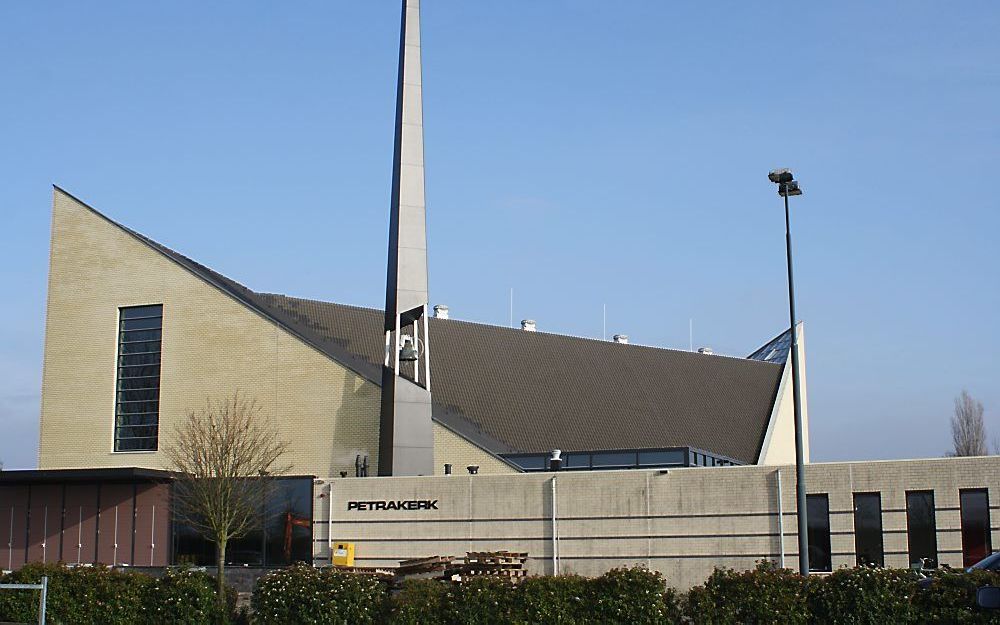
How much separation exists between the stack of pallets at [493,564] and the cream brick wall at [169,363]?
385 inches

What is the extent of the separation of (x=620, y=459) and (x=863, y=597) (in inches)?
727

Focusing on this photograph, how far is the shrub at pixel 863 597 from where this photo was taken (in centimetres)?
2173

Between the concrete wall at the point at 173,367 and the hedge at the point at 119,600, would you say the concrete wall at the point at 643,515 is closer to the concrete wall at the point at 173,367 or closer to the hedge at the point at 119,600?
the concrete wall at the point at 173,367

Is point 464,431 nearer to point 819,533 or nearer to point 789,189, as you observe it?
point 819,533

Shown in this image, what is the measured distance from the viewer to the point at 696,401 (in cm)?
6216

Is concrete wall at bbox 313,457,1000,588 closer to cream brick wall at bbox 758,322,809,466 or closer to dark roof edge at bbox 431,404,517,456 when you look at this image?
dark roof edge at bbox 431,404,517,456

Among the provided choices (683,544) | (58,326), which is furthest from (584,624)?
(58,326)

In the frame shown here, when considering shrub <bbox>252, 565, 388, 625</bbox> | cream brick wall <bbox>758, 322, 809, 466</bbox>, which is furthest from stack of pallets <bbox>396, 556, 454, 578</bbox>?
cream brick wall <bbox>758, 322, 809, 466</bbox>

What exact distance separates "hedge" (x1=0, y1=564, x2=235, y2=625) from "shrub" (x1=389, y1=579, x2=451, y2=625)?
15.4ft

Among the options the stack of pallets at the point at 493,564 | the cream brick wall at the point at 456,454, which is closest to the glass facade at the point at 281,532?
the cream brick wall at the point at 456,454

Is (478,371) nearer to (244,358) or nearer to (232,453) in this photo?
(244,358)

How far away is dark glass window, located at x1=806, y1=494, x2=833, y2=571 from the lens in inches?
1180

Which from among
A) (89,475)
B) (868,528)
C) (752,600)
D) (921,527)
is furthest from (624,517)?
(89,475)

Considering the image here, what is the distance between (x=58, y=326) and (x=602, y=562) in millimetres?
25708
